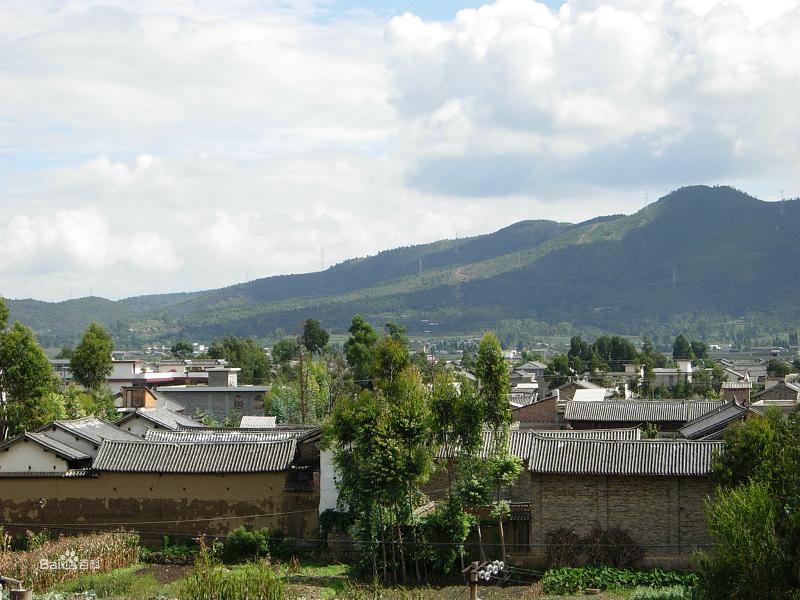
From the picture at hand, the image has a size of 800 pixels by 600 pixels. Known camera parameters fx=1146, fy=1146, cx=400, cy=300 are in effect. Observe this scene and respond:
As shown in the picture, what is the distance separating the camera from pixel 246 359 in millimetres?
105375

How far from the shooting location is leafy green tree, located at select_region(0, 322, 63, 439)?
1649 inches

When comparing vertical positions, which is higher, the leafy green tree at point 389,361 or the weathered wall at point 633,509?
the leafy green tree at point 389,361

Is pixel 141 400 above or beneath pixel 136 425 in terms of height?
above

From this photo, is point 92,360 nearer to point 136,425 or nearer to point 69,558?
point 136,425

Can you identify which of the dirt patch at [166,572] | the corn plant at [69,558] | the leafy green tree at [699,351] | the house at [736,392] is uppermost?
the leafy green tree at [699,351]

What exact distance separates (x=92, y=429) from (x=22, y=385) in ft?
20.4

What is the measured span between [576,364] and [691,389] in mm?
15107

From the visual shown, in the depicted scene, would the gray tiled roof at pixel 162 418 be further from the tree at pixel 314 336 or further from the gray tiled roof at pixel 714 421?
the tree at pixel 314 336

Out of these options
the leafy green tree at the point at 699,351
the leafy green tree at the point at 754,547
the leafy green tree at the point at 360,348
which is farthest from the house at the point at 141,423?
the leafy green tree at the point at 699,351

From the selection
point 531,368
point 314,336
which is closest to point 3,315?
point 314,336

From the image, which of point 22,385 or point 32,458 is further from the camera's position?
point 22,385

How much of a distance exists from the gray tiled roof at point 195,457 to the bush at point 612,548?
8781 mm

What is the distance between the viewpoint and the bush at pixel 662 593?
24508mm

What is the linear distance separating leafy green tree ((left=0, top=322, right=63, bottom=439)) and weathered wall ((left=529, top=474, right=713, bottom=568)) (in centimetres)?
2076
